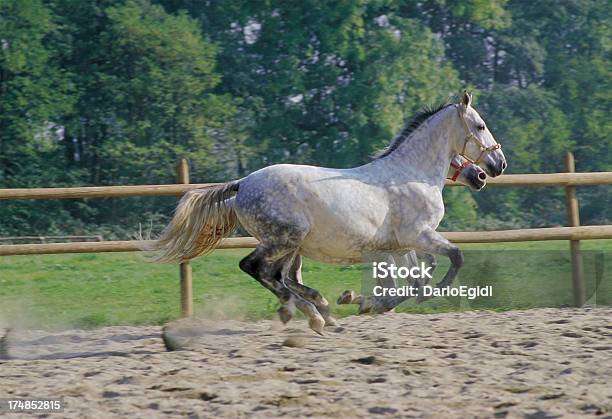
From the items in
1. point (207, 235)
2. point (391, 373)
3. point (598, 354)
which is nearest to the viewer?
point (391, 373)

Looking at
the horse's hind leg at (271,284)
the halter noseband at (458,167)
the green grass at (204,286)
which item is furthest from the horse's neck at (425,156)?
the horse's hind leg at (271,284)

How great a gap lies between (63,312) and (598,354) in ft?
16.3

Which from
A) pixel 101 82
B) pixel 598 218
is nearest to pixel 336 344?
pixel 101 82

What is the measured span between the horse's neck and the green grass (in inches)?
30.8

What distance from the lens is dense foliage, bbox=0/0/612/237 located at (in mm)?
18859

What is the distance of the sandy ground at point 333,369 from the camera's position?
4.40m

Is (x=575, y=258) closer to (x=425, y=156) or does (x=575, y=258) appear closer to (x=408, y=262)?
(x=408, y=262)

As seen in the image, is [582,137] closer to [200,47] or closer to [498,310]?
[200,47]

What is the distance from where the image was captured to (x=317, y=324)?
618 cm

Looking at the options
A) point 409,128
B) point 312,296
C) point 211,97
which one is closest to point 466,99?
point 409,128

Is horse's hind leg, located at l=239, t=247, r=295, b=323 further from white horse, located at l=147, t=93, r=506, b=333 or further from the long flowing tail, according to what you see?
the long flowing tail

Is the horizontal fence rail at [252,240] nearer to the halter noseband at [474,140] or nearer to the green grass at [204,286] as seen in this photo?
the green grass at [204,286]

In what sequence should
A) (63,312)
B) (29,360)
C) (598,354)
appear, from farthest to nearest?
(63,312) → (29,360) → (598,354)

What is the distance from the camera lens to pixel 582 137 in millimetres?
23609
